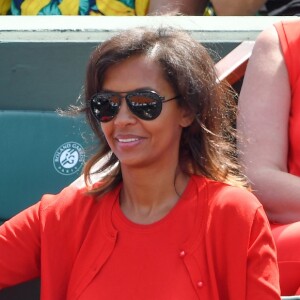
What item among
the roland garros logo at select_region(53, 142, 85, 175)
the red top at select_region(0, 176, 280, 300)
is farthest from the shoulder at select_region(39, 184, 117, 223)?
the roland garros logo at select_region(53, 142, 85, 175)

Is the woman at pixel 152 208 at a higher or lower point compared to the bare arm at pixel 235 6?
lower

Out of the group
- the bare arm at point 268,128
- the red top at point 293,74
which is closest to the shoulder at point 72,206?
the bare arm at point 268,128

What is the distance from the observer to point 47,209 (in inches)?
86.1

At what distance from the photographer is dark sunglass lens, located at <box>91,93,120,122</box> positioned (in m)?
2.09

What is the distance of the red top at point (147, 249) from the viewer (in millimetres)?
2002

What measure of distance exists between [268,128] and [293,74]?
18 centimetres

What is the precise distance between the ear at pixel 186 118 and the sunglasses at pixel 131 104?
0.20 feet

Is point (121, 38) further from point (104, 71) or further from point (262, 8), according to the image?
point (262, 8)

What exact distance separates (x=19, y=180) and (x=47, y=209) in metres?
0.84

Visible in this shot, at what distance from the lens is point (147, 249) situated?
81.2 inches

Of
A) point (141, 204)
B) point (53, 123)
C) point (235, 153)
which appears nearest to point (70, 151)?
point (53, 123)

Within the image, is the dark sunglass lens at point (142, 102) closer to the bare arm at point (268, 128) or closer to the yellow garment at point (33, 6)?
the bare arm at point (268, 128)

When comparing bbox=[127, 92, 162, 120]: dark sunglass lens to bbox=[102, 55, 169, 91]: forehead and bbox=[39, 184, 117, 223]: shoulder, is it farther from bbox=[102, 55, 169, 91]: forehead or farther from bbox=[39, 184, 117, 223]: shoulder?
bbox=[39, 184, 117, 223]: shoulder

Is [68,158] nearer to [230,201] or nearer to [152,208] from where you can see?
[152,208]
